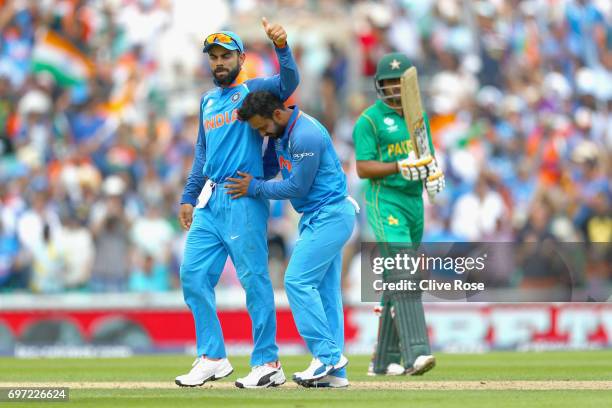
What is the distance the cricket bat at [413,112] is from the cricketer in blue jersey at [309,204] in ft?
3.87

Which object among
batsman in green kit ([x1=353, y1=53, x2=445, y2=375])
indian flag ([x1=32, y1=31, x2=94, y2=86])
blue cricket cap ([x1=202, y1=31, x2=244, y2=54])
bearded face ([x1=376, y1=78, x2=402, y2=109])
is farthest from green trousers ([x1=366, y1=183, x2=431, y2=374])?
indian flag ([x1=32, y1=31, x2=94, y2=86])

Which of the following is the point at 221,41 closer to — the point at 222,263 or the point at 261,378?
the point at 222,263

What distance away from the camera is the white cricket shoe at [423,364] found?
11.3 metres

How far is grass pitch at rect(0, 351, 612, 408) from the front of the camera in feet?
30.8

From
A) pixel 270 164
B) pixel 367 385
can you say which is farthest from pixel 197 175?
pixel 367 385

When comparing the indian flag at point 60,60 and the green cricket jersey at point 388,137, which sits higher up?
the indian flag at point 60,60

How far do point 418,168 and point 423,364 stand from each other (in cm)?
157

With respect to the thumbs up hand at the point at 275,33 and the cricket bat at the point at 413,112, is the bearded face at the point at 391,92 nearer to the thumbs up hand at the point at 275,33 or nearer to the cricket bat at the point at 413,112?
the cricket bat at the point at 413,112

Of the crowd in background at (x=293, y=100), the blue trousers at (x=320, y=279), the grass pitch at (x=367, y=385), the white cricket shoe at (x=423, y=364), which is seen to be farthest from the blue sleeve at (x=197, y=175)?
the crowd in background at (x=293, y=100)

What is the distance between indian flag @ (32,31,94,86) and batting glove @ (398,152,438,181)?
39.1 ft

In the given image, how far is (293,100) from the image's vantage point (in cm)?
2180

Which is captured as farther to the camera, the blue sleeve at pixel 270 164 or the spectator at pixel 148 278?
the spectator at pixel 148 278

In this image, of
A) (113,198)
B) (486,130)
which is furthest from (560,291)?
(113,198)

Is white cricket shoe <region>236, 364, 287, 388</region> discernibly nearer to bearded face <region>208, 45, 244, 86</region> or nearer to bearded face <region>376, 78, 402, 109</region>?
bearded face <region>208, 45, 244, 86</region>
